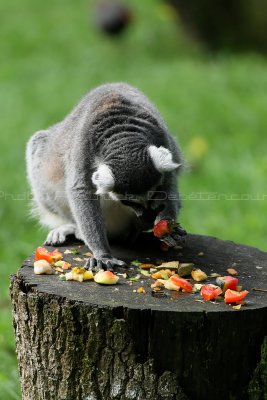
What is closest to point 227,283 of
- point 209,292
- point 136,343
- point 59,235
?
point 209,292

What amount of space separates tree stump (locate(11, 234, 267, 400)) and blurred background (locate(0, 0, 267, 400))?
1388 mm

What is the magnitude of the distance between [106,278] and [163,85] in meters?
8.62

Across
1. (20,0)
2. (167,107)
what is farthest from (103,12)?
(167,107)

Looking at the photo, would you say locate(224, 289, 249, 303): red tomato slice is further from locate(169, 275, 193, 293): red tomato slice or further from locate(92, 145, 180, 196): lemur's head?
locate(92, 145, 180, 196): lemur's head

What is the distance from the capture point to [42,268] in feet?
13.7

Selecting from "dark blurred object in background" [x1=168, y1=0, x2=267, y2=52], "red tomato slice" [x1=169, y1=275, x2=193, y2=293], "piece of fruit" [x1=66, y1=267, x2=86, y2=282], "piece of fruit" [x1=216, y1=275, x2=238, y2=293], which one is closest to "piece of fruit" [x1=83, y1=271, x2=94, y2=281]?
"piece of fruit" [x1=66, y1=267, x2=86, y2=282]

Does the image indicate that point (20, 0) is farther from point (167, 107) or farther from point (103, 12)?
point (167, 107)

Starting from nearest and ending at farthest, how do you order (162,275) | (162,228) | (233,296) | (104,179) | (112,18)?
1. (233,296)
2. (162,275)
3. (104,179)
4. (162,228)
5. (112,18)

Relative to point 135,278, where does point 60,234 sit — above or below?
above

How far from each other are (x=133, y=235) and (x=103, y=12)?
39.9 ft

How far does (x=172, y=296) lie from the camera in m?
3.87

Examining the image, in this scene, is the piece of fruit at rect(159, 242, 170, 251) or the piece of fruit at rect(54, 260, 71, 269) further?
the piece of fruit at rect(159, 242, 170, 251)

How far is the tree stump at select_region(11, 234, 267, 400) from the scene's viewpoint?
12.0ft

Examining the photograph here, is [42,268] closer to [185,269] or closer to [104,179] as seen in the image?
[104,179]
